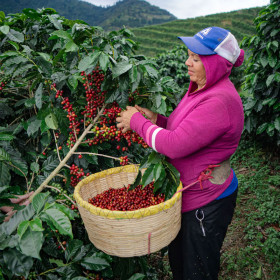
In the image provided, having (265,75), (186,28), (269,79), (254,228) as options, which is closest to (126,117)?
(254,228)

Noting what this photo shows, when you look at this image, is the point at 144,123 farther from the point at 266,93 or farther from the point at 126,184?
the point at 266,93

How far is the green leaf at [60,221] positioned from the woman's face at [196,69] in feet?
3.54

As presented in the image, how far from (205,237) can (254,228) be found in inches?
76.8

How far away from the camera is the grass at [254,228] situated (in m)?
2.65

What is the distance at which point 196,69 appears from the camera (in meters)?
1.51

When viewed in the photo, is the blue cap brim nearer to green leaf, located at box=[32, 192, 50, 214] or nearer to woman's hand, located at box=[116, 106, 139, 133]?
woman's hand, located at box=[116, 106, 139, 133]

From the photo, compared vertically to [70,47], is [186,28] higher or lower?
higher

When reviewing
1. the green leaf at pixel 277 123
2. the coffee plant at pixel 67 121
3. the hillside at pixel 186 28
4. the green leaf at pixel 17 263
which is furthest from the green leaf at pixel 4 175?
the hillside at pixel 186 28

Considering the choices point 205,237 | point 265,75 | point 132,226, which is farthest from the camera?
point 265,75

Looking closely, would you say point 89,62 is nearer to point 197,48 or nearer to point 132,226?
point 197,48

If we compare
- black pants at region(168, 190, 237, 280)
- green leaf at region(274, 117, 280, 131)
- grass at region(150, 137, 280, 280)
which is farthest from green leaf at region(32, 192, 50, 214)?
green leaf at region(274, 117, 280, 131)

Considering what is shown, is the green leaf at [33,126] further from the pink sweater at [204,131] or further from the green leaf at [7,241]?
the green leaf at [7,241]

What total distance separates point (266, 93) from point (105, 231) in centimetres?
359

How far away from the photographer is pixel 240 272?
105 inches
